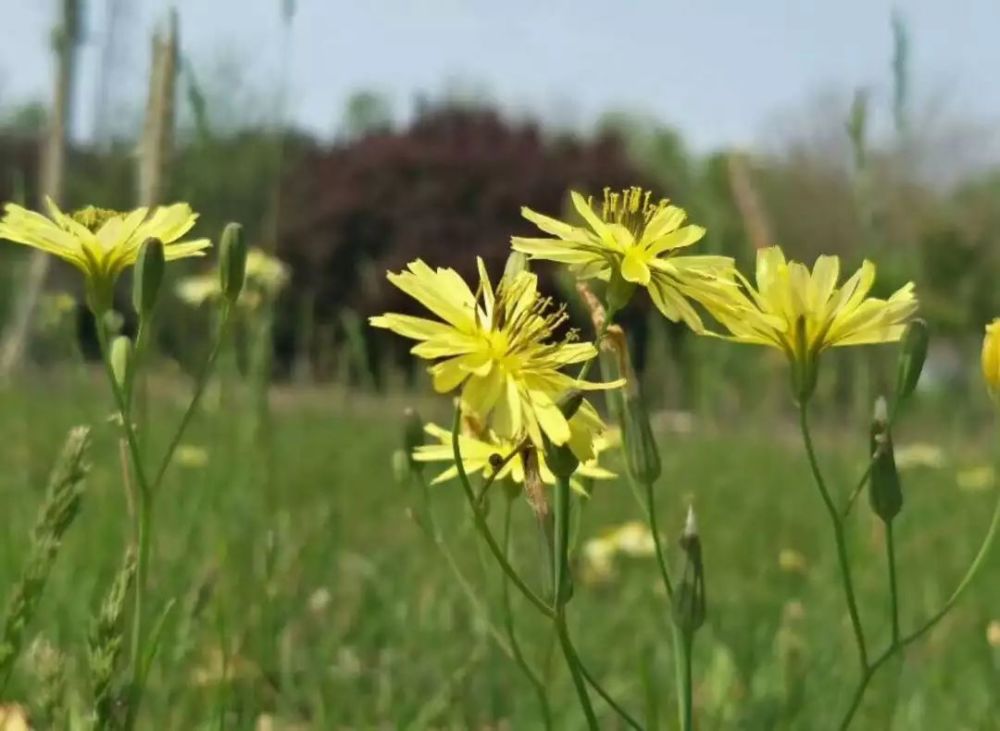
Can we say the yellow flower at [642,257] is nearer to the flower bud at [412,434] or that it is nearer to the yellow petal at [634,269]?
the yellow petal at [634,269]

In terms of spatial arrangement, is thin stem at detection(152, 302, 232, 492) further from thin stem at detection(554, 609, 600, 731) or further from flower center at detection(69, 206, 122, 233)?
thin stem at detection(554, 609, 600, 731)

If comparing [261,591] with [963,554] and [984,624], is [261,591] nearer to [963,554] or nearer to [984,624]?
[984,624]

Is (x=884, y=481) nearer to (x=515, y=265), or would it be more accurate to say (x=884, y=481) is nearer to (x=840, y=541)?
(x=840, y=541)

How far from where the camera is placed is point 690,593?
52cm

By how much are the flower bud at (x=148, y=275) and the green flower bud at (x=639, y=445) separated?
0.22 m

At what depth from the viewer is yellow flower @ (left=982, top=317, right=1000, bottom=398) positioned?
0.58 meters

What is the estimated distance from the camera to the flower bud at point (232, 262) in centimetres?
59

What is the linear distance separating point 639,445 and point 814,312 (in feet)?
0.31

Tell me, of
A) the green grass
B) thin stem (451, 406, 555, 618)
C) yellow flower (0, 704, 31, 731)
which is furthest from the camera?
the green grass

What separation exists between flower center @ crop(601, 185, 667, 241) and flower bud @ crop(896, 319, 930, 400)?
0.43ft

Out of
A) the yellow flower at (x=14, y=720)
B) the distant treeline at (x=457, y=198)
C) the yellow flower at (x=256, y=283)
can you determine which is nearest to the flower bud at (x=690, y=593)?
the yellow flower at (x=14, y=720)

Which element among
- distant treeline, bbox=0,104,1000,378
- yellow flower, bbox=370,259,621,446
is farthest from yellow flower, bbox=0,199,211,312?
distant treeline, bbox=0,104,1000,378

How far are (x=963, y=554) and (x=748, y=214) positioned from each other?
2.61 feet

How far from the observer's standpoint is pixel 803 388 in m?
0.54
